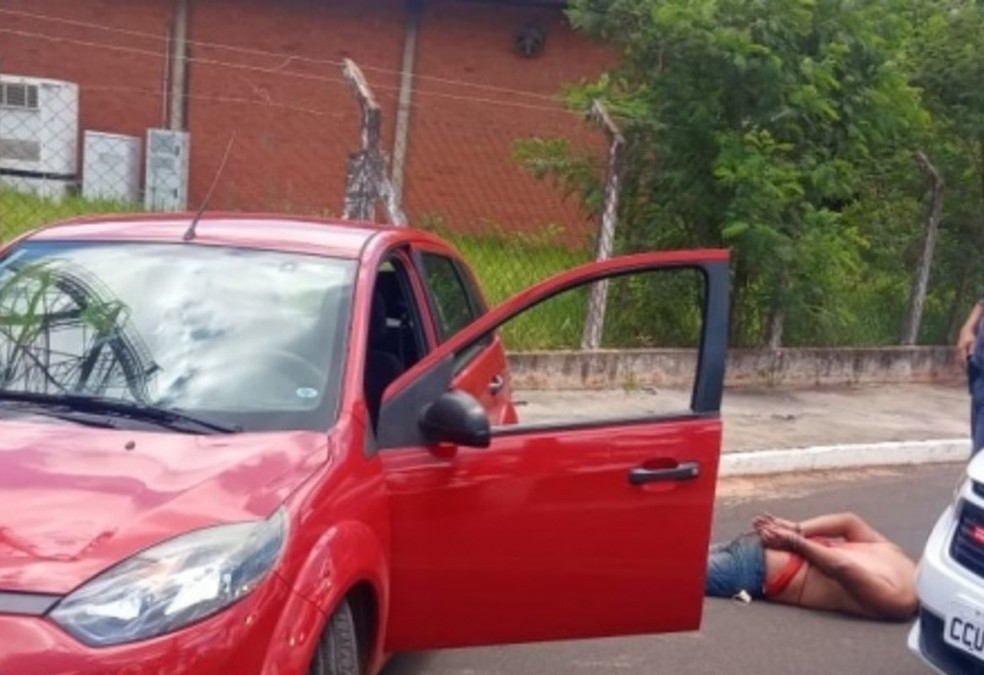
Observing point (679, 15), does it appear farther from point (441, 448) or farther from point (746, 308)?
point (441, 448)

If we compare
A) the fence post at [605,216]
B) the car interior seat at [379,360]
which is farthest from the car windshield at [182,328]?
the fence post at [605,216]

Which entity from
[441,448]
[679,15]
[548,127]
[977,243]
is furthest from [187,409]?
[548,127]

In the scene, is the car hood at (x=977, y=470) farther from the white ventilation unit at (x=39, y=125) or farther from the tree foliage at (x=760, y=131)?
the white ventilation unit at (x=39, y=125)

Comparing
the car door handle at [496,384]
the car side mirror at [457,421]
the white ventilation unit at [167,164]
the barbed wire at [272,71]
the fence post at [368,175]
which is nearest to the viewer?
the car side mirror at [457,421]

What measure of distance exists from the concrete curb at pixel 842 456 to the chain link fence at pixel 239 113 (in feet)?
26.0

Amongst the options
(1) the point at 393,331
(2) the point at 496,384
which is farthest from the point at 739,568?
(1) the point at 393,331

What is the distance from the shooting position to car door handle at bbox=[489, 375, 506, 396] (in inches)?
234

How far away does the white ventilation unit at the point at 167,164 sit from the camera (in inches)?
751

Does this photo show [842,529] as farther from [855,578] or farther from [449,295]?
[449,295]

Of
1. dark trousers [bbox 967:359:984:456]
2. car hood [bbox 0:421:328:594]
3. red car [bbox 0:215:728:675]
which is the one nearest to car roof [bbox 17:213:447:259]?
red car [bbox 0:215:728:675]

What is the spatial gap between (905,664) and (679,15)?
20.4 feet

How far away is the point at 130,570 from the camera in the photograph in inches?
139

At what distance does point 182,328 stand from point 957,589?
267cm

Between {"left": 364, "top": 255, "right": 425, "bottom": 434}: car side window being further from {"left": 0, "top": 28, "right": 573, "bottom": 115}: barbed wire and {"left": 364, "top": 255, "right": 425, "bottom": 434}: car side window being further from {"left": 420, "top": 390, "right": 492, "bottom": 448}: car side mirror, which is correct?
{"left": 0, "top": 28, "right": 573, "bottom": 115}: barbed wire
